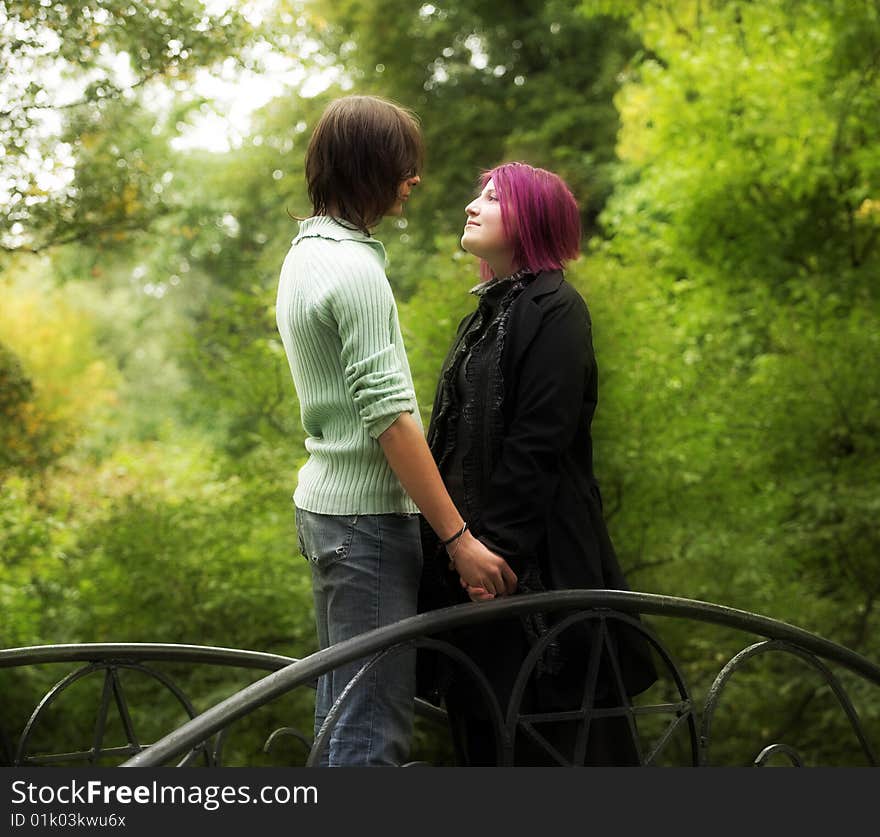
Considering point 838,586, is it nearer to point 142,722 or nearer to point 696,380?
point 696,380

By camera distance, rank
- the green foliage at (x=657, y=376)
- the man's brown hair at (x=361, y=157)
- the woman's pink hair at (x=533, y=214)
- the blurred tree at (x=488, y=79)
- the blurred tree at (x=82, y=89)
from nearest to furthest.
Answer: the man's brown hair at (x=361, y=157)
the woman's pink hair at (x=533, y=214)
the blurred tree at (x=82, y=89)
the green foliage at (x=657, y=376)
the blurred tree at (x=488, y=79)

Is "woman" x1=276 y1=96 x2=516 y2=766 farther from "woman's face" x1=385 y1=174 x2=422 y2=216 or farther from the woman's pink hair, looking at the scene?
the woman's pink hair

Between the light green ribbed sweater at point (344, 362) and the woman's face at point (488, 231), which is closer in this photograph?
the light green ribbed sweater at point (344, 362)

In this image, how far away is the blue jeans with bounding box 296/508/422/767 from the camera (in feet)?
6.66

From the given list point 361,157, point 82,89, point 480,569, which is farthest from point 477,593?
point 82,89

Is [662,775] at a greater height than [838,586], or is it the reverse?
[662,775]

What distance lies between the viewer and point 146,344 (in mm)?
25297

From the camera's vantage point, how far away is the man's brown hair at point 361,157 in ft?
6.82

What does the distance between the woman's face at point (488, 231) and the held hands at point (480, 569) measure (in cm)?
58

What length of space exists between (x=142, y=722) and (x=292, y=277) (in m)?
5.73

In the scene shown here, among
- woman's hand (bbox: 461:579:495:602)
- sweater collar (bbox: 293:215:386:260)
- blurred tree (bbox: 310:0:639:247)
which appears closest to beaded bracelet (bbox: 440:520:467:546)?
woman's hand (bbox: 461:579:495:602)

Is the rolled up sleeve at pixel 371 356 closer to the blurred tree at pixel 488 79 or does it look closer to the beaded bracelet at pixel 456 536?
the beaded bracelet at pixel 456 536

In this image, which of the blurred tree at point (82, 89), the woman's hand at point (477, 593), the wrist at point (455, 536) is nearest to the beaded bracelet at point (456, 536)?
the wrist at point (455, 536)

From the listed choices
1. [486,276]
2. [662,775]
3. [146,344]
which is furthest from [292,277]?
[146,344]
